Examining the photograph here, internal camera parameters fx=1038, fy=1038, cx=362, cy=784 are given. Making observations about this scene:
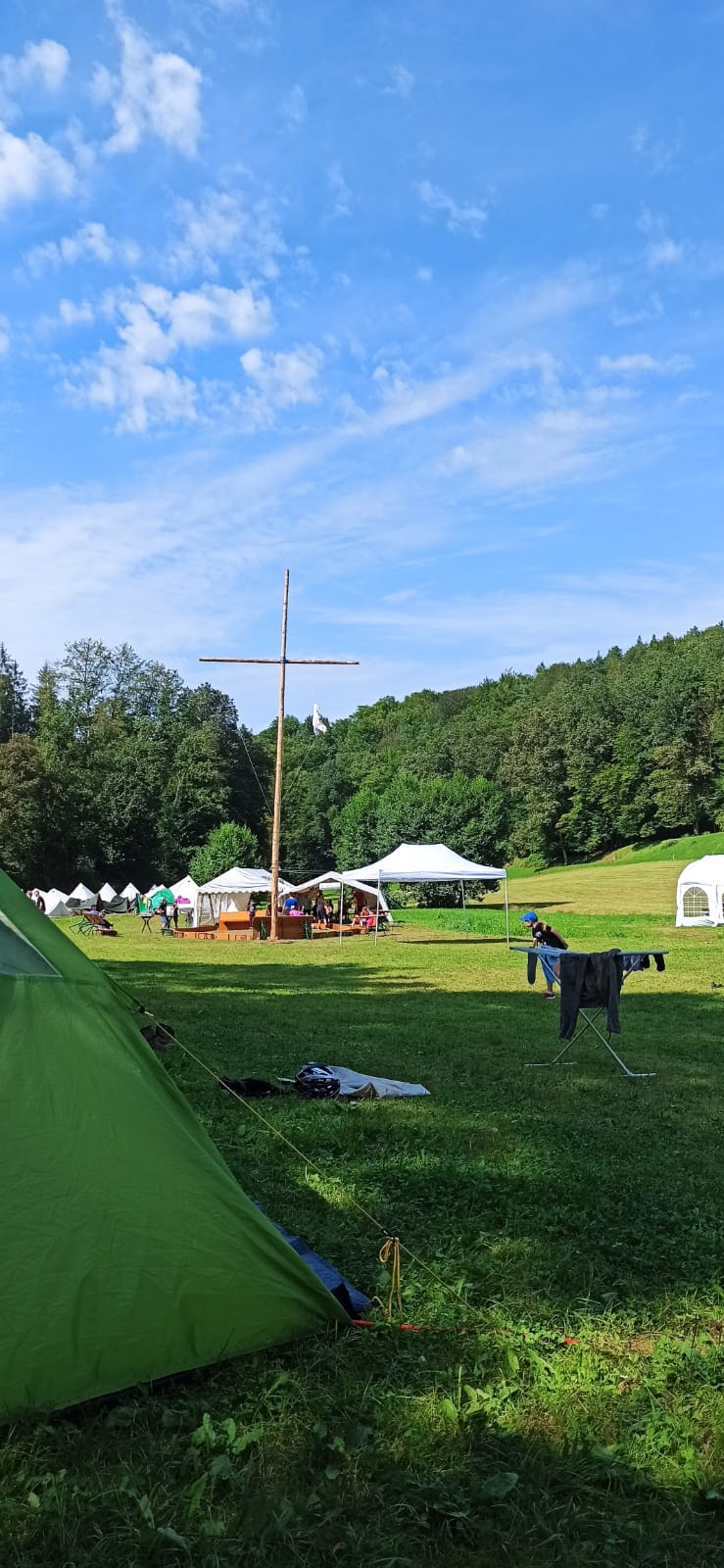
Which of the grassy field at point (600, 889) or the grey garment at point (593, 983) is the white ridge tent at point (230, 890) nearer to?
→ the grassy field at point (600, 889)

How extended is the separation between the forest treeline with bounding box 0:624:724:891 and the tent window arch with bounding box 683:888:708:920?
2015 centimetres

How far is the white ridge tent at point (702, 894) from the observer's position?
31531 mm

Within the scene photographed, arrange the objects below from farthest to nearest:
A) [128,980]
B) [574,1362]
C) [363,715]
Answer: [363,715] → [128,980] → [574,1362]

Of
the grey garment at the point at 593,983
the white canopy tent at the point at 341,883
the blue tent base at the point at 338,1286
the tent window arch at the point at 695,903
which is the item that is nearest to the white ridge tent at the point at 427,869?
the white canopy tent at the point at 341,883

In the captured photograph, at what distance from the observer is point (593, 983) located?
31.7 ft

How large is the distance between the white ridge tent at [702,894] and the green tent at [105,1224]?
1162 inches

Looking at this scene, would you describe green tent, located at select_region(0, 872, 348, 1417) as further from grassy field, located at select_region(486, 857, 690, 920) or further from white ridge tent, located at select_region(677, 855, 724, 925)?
grassy field, located at select_region(486, 857, 690, 920)

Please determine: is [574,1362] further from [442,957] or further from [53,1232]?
[442,957]

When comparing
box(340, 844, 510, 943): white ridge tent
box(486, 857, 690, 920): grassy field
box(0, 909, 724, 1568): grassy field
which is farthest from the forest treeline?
box(0, 909, 724, 1568): grassy field

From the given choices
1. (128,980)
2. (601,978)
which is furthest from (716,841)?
(601,978)

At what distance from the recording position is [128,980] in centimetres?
1708

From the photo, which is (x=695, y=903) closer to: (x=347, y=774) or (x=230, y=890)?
(x=230, y=890)

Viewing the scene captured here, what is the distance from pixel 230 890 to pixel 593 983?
27189 mm

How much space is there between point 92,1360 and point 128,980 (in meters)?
14.0
